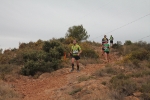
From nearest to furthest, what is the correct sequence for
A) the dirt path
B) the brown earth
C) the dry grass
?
the brown earth, the dry grass, the dirt path

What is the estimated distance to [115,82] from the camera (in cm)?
733

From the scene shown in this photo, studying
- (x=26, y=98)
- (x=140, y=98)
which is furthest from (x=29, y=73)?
(x=140, y=98)

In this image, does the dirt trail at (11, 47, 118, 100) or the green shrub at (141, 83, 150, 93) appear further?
the dirt trail at (11, 47, 118, 100)

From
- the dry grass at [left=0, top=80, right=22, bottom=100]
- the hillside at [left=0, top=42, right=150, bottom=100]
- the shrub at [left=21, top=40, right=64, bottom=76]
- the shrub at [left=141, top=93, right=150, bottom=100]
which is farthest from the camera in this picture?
the shrub at [left=21, top=40, right=64, bottom=76]

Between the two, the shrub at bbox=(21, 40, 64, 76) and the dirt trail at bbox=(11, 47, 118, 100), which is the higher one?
the shrub at bbox=(21, 40, 64, 76)

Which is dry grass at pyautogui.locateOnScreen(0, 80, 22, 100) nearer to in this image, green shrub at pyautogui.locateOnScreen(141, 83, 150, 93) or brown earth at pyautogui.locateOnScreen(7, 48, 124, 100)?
brown earth at pyautogui.locateOnScreen(7, 48, 124, 100)

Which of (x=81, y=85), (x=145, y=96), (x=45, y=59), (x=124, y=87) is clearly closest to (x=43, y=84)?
(x=81, y=85)

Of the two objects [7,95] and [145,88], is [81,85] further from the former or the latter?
[7,95]

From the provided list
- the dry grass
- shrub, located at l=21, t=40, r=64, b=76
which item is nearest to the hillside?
the dry grass

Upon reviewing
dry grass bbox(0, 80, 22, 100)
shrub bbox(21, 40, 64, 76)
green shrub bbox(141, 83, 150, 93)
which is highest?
shrub bbox(21, 40, 64, 76)

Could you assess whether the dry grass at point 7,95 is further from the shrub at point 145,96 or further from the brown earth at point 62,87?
the shrub at point 145,96

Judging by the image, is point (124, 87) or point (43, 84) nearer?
point (124, 87)

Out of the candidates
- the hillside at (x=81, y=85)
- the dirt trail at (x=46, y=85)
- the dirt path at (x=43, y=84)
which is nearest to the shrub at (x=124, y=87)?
the hillside at (x=81, y=85)

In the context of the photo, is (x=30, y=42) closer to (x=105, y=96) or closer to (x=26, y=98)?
(x=26, y=98)
